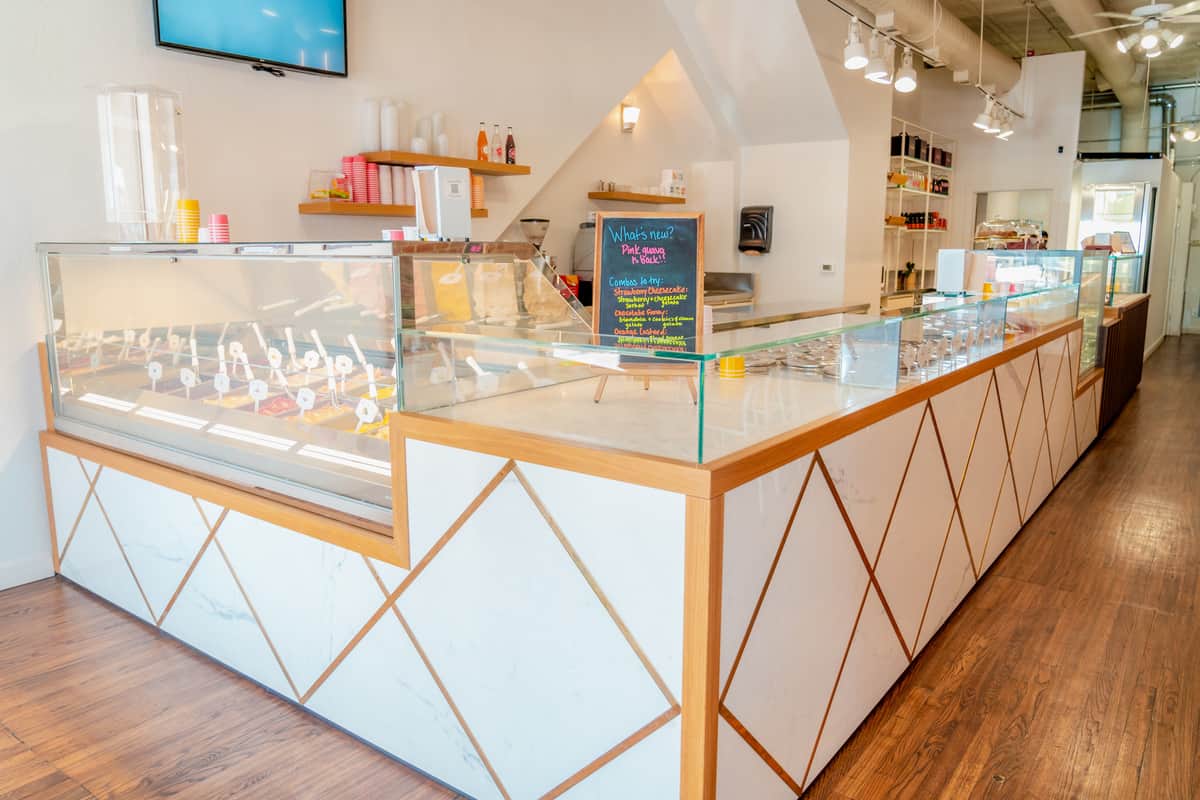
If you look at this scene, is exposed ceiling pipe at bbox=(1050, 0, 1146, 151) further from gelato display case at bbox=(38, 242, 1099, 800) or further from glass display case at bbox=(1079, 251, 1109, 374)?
gelato display case at bbox=(38, 242, 1099, 800)

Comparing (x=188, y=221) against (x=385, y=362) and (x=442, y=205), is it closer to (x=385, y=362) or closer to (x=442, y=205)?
(x=442, y=205)

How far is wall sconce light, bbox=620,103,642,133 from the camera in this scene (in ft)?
22.0

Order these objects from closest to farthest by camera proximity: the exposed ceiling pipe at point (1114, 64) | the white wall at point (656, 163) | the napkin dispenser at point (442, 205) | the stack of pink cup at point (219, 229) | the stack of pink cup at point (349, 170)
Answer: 1. the napkin dispenser at point (442, 205)
2. the stack of pink cup at point (219, 229)
3. the stack of pink cup at point (349, 170)
4. the white wall at point (656, 163)
5. the exposed ceiling pipe at point (1114, 64)

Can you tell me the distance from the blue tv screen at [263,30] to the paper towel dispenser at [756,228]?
441cm

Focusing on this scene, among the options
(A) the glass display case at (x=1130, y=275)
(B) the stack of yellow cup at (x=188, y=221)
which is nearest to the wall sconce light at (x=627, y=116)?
(B) the stack of yellow cup at (x=188, y=221)

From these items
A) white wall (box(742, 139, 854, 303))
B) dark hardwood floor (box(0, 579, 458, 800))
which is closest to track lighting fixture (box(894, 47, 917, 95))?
white wall (box(742, 139, 854, 303))

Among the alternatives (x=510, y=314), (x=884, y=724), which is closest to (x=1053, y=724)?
(x=884, y=724)

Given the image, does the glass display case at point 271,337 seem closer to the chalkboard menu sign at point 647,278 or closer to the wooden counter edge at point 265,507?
the wooden counter edge at point 265,507

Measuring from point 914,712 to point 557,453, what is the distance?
1.45m

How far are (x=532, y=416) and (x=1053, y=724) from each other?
1746mm

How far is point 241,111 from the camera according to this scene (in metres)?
3.91

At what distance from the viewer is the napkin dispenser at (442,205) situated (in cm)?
225

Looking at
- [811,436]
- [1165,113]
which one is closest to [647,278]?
[811,436]

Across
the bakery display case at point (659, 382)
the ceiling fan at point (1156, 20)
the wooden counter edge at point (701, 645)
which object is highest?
the ceiling fan at point (1156, 20)
